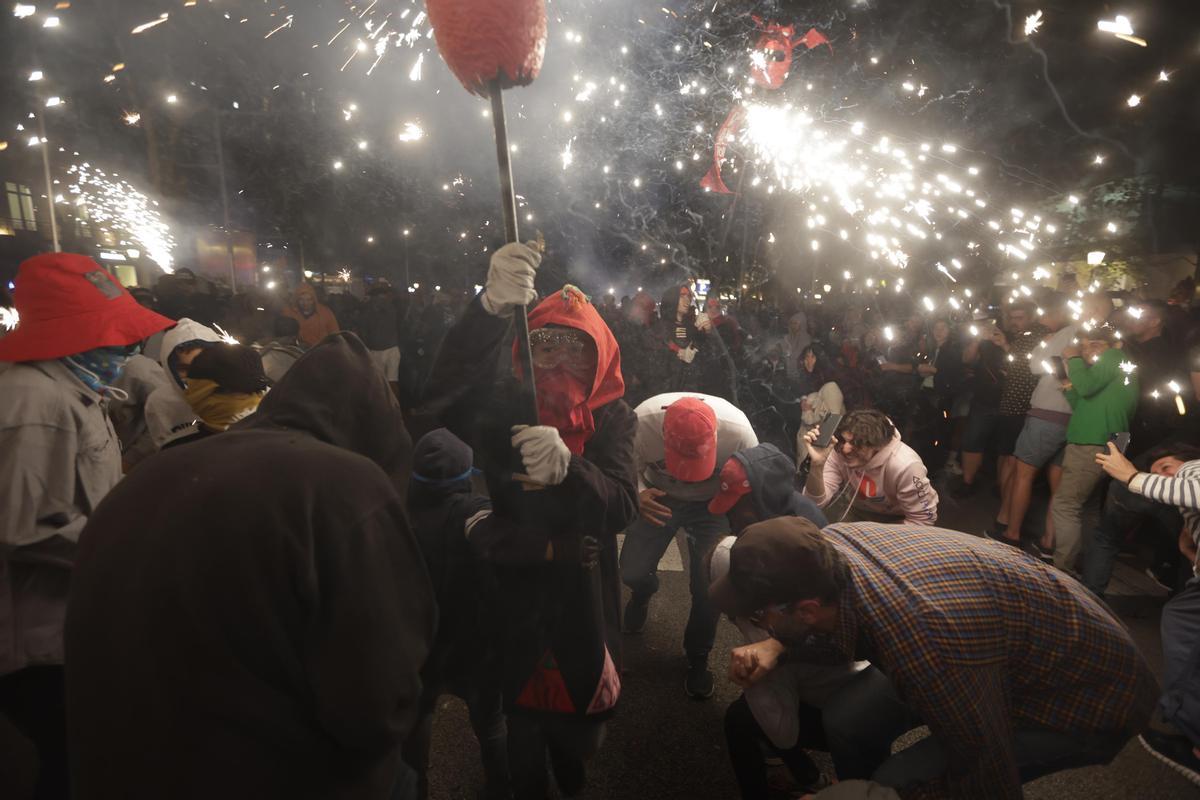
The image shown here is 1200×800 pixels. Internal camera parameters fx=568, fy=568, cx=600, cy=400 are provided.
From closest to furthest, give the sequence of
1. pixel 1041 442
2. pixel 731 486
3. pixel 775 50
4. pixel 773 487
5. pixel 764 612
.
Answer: pixel 764 612 < pixel 773 487 < pixel 731 486 < pixel 1041 442 < pixel 775 50

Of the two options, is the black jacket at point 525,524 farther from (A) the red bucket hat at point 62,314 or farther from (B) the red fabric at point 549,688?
(A) the red bucket hat at point 62,314

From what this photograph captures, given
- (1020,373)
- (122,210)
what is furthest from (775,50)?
(122,210)

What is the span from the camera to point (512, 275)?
2072 mm

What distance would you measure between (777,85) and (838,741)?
10703 mm

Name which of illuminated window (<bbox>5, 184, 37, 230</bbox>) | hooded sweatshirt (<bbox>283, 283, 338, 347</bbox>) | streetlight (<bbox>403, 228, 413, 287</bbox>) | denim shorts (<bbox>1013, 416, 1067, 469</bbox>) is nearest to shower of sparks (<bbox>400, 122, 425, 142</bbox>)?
streetlight (<bbox>403, 228, 413, 287</bbox>)

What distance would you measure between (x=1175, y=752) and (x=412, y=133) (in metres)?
22.3

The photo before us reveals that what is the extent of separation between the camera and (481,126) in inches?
715

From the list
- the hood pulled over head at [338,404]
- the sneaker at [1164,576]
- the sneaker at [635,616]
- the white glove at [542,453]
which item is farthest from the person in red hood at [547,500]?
the sneaker at [1164,576]

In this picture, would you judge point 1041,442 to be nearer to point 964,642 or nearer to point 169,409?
point 964,642

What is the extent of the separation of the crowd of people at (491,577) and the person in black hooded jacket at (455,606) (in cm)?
1

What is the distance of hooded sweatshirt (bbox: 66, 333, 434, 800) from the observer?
1.20m

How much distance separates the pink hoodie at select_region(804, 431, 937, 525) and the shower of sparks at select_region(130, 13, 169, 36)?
64.2ft

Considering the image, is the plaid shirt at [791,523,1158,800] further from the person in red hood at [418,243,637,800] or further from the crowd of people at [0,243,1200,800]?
the person in red hood at [418,243,637,800]

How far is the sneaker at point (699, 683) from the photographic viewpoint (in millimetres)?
3613
